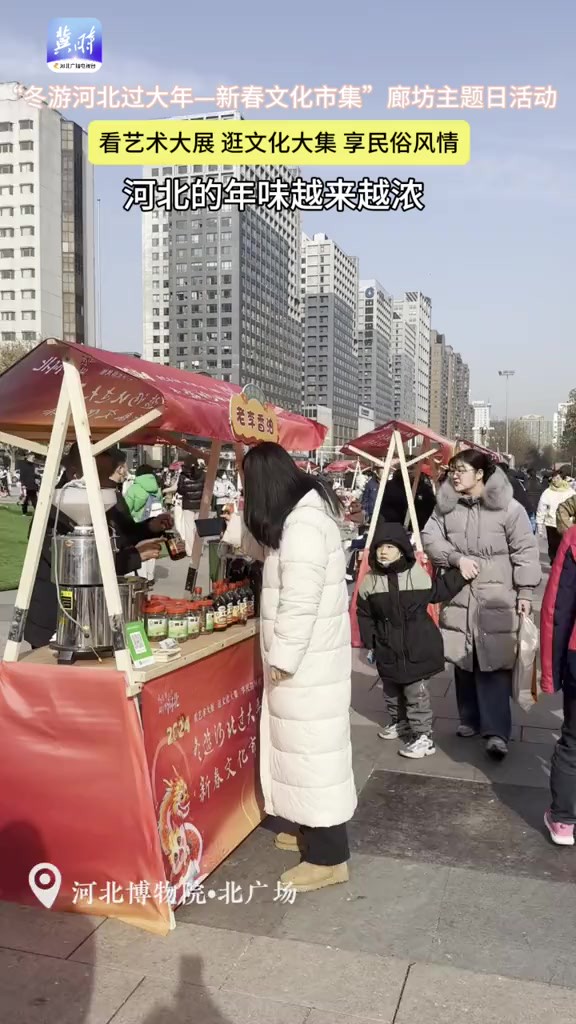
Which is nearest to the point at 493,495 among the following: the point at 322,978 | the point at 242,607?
the point at 242,607

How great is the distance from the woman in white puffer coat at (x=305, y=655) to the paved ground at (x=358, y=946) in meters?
0.33

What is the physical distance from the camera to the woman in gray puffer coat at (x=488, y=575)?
5.23m

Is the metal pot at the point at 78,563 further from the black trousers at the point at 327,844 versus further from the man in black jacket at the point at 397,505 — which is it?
the man in black jacket at the point at 397,505

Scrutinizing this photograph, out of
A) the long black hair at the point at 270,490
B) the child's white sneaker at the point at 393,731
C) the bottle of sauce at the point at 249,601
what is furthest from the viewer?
the child's white sneaker at the point at 393,731

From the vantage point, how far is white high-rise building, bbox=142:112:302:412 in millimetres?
165500

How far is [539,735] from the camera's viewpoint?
229 inches

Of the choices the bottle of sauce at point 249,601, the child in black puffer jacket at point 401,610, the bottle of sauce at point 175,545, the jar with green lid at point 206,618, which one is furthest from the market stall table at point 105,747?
the child in black puffer jacket at point 401,610

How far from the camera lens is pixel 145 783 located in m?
3.19

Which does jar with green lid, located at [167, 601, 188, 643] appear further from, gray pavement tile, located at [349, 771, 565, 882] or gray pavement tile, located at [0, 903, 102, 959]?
gray pavement tile, located at [349, 771, 565, 882]

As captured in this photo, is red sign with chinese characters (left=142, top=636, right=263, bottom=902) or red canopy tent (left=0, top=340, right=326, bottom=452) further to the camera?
red canopy tent (left=0, top=340, right=326, bottom=452)

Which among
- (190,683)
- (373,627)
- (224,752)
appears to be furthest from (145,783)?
(373,627)

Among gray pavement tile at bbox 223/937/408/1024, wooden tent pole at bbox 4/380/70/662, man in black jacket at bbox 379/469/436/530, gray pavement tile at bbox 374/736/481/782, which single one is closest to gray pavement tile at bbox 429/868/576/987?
gray pavement tile at bbox 223/937/408/1024

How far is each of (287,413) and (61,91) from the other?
17.1ft

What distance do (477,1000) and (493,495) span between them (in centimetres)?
309
